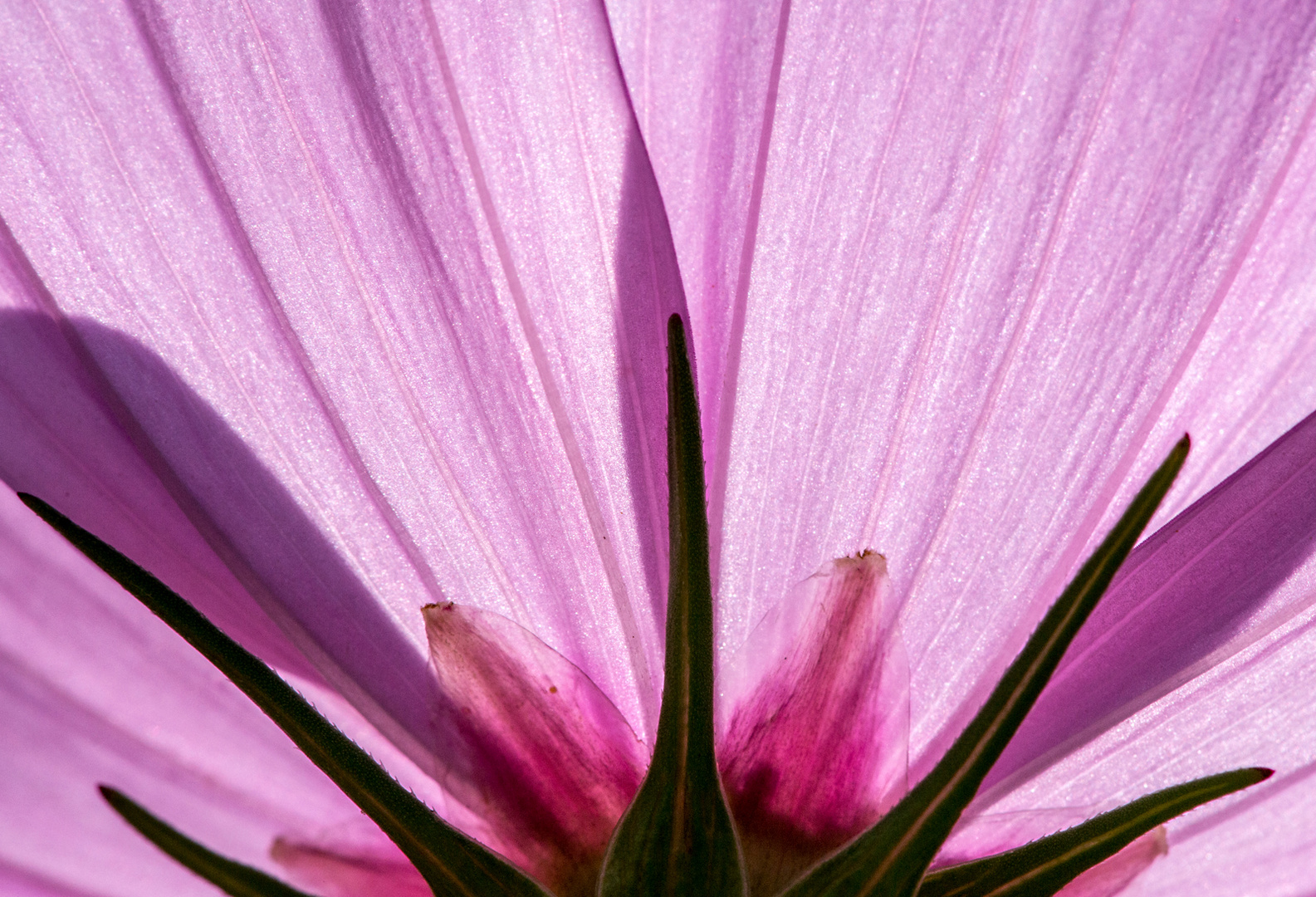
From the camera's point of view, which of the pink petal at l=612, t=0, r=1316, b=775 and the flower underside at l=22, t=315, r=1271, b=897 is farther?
the pink petal at l=612, t=0, r=1316, b=775

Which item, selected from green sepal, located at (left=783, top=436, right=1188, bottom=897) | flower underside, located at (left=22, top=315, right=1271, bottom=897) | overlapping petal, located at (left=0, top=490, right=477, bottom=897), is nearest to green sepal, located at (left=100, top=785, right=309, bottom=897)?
flower underside, located at (left=22, top=315, right=1271, bottom=897)

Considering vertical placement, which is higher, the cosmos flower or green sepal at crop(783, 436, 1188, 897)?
the cosmos flower

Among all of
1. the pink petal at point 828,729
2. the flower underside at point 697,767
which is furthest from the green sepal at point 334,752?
the pink petal at point 828,729

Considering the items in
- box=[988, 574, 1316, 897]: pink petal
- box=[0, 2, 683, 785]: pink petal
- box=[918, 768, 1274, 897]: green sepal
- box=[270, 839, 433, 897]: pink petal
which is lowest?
box=[270, 839, 433, 897]: pink petal

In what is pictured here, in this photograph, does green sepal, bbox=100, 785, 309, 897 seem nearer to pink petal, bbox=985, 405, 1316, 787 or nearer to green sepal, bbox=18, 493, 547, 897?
green sepal, bbox=18, 493, 547, 897

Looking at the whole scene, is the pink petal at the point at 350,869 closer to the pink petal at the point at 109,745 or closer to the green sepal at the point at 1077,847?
the pink petal at the point at 109,745

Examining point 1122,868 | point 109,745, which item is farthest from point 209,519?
point 1122,868

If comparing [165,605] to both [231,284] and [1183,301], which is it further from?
[1183,301]

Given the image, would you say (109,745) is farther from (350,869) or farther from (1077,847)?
(1077,847)
